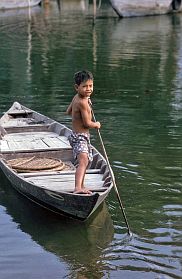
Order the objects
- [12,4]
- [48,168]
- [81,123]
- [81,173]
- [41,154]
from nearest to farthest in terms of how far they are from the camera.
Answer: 1. [81,173]
2. [81,123]
3. [48,168]
4. [41,154]
5. [12,4]

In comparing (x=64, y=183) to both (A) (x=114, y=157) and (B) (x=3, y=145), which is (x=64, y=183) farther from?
(A) (x=114, y=157)

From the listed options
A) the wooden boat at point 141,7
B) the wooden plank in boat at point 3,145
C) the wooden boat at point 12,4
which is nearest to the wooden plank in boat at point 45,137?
the wooden plank in boat at point 3,145

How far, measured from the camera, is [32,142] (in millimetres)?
10695

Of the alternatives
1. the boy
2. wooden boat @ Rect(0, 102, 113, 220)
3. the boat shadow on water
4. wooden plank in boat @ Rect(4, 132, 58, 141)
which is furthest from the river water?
wooden plank in boat @ Rect(4, 132, 58, 141)

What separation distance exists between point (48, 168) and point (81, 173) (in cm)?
120

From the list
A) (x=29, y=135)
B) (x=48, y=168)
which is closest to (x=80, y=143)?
(x=48, y=168)

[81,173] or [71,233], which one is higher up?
[81,173]

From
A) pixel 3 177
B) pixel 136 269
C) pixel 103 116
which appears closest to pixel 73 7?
pixel 103 116

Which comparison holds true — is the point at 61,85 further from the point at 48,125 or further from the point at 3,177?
the point at 3,177

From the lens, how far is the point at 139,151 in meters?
11.5

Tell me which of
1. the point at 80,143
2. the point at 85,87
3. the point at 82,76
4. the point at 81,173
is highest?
the point at 82,76

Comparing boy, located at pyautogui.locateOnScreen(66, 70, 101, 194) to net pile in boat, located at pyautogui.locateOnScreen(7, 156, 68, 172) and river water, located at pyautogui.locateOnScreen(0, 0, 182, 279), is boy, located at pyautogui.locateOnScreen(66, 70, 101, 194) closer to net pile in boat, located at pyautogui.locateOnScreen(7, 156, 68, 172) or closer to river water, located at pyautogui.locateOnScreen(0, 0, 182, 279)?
river water, located at pyautogui.locateOnScreen(0, 0, 182, 279)

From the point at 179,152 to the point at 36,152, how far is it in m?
2.82

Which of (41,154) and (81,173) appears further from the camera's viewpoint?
(41,154)
